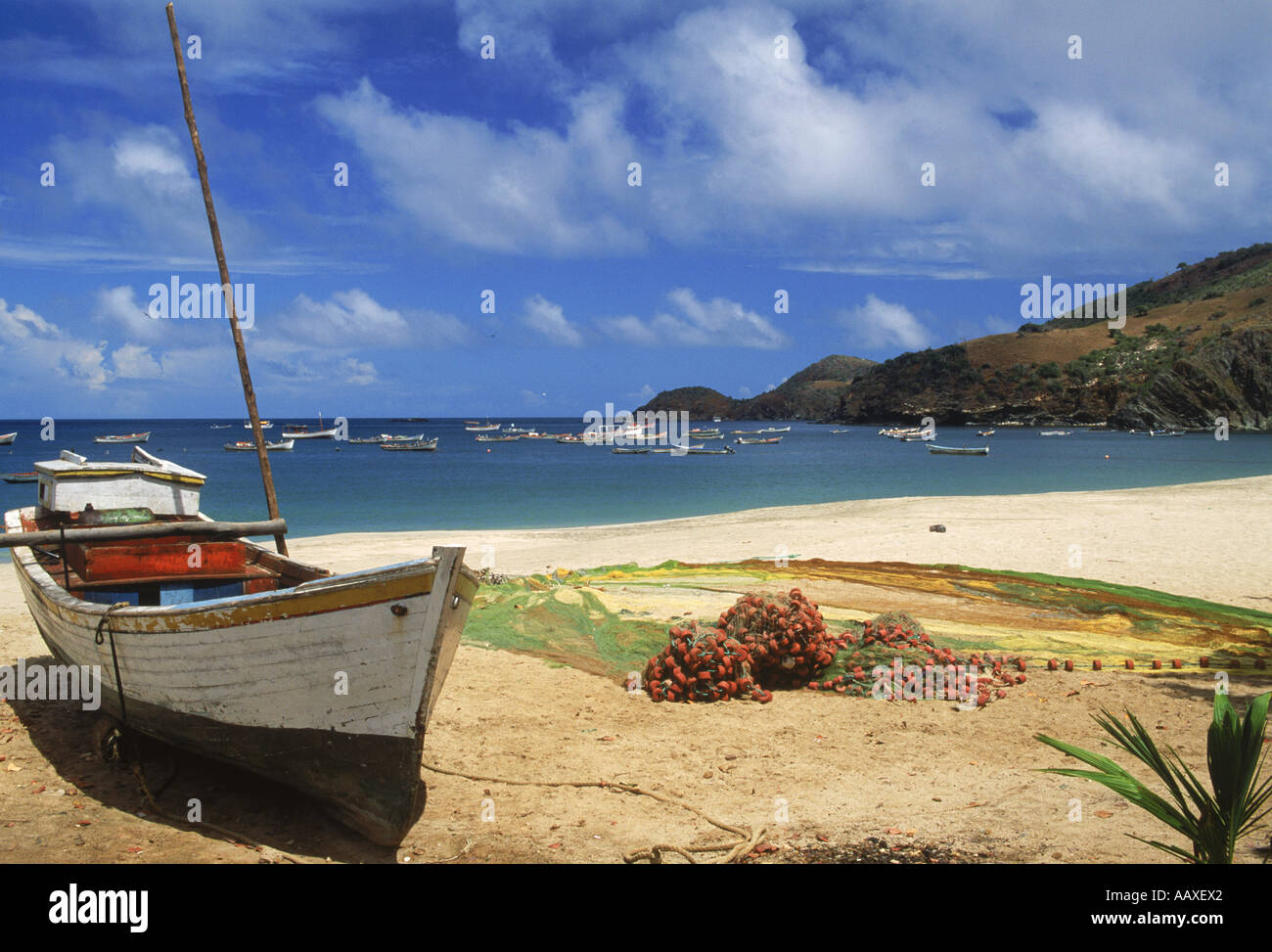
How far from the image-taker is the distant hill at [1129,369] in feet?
307

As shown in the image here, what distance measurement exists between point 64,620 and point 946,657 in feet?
23.4

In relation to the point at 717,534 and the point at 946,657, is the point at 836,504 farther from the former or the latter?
the point at 946,657

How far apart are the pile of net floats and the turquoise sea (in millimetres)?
20019

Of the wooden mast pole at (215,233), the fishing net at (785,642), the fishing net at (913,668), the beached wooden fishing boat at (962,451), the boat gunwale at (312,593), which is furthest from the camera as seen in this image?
the beached wooden fishing boat at (962,451)

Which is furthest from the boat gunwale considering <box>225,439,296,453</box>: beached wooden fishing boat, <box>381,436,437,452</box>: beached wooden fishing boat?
<box>225,439,296,453</box>: beached wooden fishing boat

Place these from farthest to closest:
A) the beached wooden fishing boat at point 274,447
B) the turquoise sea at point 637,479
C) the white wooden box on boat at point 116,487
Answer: the beached wooden fishing boat at point 274,447, the turquoise sea at point 637,479, the white wooden box on boat at point 116,487

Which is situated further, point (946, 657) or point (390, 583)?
point (946, 657)

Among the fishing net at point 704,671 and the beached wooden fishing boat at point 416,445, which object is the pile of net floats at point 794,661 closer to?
the fishing net at point 704,671

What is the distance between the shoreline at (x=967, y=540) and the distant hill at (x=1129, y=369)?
81.7 m

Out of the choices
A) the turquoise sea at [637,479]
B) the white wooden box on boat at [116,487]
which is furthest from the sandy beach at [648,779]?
the turquoise sea at [637,479]

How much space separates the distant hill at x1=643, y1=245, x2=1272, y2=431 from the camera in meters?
93.6

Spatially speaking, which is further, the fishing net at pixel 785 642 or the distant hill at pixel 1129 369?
the distant hill at pixel 1129 369
